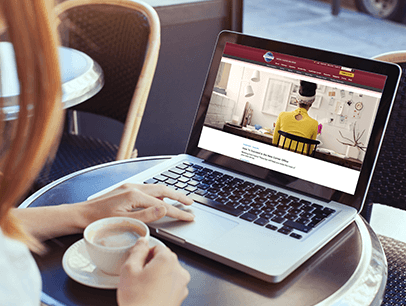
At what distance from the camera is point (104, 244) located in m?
0.65

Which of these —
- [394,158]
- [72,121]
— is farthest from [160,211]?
[72,121]

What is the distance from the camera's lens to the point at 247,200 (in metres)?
0.89

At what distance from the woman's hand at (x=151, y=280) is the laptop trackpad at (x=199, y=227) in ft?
0.46

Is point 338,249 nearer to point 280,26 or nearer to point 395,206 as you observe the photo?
point 395,206

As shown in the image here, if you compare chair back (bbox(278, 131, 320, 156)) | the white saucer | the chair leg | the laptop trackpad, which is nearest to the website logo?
chair back (bbox(278, 131, 320, 156))

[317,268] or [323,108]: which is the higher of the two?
[323,108]

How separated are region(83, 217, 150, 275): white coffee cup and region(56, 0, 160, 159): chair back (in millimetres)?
828

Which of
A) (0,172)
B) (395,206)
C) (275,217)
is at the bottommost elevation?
(395,206)

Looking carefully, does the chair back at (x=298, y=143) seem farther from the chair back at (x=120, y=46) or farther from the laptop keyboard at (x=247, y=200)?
the chair back at (x=120, y=46)

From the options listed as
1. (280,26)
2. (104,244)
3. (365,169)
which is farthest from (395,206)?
(280,26)

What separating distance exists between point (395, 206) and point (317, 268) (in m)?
0.62

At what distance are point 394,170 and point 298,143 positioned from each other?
43 cm

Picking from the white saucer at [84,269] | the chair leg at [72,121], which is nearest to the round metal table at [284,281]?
the white saucer at [84,269]

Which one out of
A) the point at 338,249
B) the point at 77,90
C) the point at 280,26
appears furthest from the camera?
the point at 280,26
